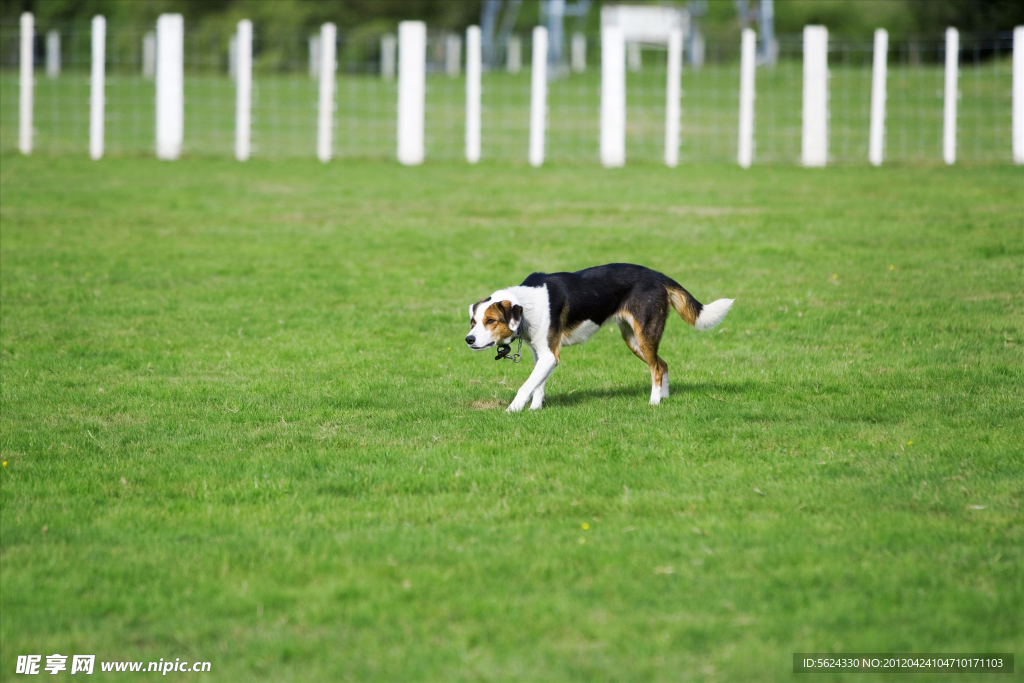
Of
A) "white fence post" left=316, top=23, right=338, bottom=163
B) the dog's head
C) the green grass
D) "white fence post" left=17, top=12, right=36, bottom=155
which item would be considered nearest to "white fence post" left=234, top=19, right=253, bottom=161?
"white fence post" left=316, top=23, right=338, bottom=163

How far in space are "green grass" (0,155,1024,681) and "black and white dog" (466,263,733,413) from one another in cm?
38

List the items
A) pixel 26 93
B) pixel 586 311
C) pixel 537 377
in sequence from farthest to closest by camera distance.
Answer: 1. pixel 26 93
2. pixel 586 311
3. pixel 537 377

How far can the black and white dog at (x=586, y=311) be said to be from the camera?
912 cm

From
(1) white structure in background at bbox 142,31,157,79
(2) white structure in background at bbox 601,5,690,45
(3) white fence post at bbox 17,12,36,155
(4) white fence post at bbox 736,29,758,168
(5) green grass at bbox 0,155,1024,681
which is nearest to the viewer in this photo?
(5) green grass at bbox 0,155,1024,681

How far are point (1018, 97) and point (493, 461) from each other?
Answer: 2154 cm

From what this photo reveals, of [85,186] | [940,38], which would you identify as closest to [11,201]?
[85,186]

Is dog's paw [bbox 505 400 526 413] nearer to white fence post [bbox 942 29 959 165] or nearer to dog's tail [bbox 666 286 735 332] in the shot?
dog's tail [bbox 666 286 735 332]

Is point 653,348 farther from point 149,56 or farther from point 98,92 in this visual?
point 149,56

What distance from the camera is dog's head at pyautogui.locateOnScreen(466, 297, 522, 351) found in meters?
8.69

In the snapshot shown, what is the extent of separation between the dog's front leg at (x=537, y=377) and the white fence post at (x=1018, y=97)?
1984cm

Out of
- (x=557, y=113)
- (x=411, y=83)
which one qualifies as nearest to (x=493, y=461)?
(x=411, y=83)

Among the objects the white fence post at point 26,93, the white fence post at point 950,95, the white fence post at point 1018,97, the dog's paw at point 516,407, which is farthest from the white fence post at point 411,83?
the dog's paw at point 516,407

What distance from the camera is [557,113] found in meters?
35.9

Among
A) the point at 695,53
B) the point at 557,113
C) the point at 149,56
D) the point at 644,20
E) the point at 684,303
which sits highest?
the point at 644,20
